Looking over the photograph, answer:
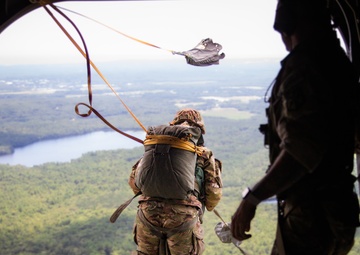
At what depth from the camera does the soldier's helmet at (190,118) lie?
3533 mm

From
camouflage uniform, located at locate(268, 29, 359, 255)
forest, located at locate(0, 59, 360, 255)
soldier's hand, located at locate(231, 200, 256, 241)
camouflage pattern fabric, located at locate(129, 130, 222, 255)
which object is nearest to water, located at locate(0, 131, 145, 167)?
forest, located at locate(0, 59, 360, 255)

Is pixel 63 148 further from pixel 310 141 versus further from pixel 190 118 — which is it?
pixel 310 141

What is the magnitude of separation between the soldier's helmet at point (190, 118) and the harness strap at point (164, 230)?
2.63ft

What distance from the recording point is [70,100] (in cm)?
5731

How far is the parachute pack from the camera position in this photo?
10.0 feet

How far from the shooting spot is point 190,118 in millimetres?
3551

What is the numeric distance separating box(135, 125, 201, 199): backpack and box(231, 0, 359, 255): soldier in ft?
4.26

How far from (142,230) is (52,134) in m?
45.7

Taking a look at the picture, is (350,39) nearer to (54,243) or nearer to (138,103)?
(54,243)

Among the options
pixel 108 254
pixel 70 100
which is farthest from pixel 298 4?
pixel 70 100

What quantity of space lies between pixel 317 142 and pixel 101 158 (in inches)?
1877

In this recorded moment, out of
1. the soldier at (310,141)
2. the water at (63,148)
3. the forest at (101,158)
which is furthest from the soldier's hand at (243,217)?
the water at (63,148)

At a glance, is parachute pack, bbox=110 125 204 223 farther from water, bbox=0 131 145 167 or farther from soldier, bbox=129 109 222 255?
water, bbox=0 131 145 167

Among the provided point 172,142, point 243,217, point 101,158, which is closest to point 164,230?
point 172,142
